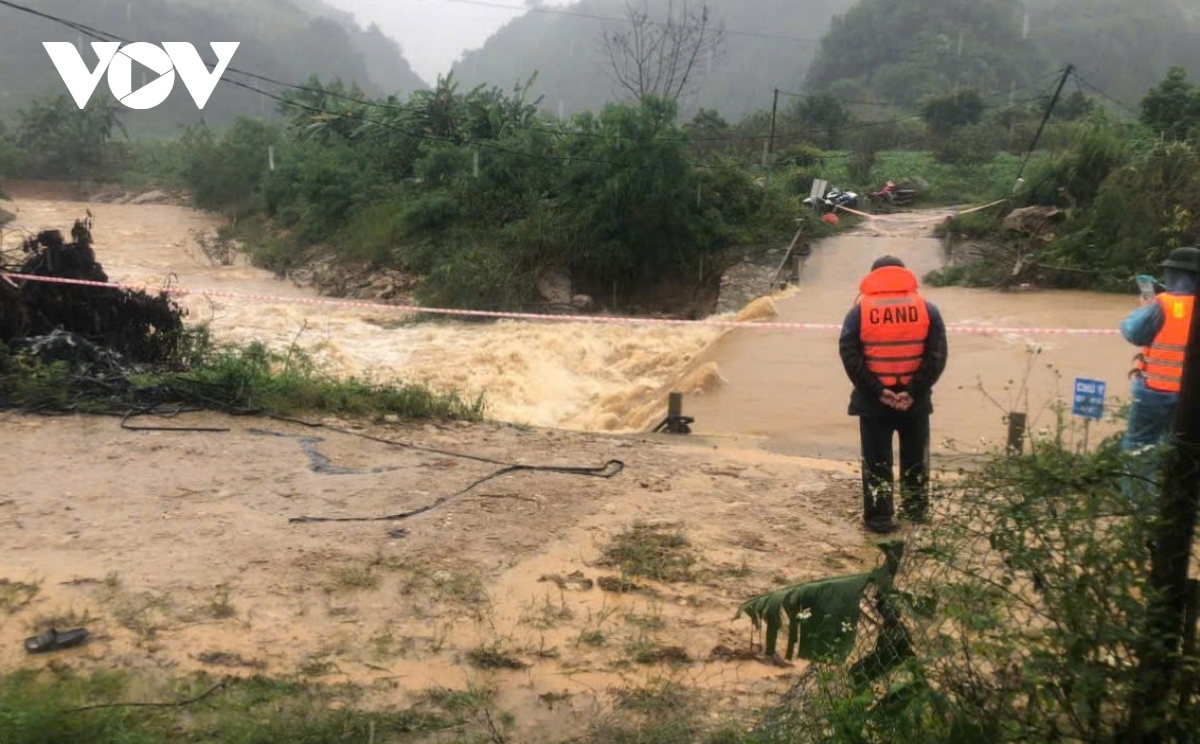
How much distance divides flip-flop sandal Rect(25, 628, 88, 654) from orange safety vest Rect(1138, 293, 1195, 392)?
17.3 feet

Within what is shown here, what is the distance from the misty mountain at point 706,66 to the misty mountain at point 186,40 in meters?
11.3

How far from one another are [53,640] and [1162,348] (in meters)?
5.45

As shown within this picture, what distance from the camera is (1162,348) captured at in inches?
213

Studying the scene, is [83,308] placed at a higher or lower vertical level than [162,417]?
higher

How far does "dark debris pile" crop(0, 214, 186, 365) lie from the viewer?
9.05 metres

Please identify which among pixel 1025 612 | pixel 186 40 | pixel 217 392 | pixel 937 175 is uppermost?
pixel 186 40

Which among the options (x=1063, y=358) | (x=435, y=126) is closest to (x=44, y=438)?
(x=1063, y=358)

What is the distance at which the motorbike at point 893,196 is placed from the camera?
26.0 m

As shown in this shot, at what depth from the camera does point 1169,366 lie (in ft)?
17.5

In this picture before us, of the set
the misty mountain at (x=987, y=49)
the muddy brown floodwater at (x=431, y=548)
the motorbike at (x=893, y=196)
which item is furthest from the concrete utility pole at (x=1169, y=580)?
the misty mountain at (x=987, y=49)

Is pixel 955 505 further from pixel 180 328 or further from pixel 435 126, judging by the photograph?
pixel 435 126

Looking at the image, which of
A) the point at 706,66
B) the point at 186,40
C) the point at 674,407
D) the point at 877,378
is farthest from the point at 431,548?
the point at 186,40

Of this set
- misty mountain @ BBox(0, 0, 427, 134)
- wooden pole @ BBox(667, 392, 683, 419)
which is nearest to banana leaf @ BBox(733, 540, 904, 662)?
wooden pole @ BBox(667, 392, 683, 419)

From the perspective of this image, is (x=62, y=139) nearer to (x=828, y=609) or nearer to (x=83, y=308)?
(x=83, y=308)
